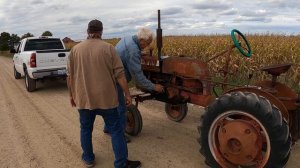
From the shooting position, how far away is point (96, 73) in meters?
4.49

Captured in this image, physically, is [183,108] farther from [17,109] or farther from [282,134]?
[17,109]

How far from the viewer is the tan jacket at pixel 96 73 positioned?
4477mm

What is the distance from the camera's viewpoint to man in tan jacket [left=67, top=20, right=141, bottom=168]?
4484mm

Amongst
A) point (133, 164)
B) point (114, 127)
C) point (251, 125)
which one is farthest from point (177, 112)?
point (251, 125)

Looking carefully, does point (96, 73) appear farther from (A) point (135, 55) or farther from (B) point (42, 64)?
(B) point (42, 64)

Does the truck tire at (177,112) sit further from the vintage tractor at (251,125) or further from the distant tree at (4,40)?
the distant tree at (4,40)

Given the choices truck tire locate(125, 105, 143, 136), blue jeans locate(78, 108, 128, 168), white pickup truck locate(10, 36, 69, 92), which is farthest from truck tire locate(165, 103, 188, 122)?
white pickup truck locate(10, 36, 69, 92)

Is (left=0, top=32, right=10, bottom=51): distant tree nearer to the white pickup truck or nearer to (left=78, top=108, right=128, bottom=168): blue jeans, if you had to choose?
the white pickup truck

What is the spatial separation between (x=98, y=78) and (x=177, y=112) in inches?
119

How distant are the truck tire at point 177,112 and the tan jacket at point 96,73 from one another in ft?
8.79

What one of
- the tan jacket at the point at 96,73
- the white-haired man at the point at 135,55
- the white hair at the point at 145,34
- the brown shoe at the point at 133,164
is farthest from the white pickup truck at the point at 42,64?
the brown shoe at the point at 133,164

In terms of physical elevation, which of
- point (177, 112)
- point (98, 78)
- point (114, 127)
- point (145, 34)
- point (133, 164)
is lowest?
point (133, 164)

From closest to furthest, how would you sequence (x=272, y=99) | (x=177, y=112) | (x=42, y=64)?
(x=272, y=99) → (x=177, y=112) → (x=42, y=64)

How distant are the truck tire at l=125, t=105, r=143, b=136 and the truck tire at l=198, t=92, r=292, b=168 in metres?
1.96
